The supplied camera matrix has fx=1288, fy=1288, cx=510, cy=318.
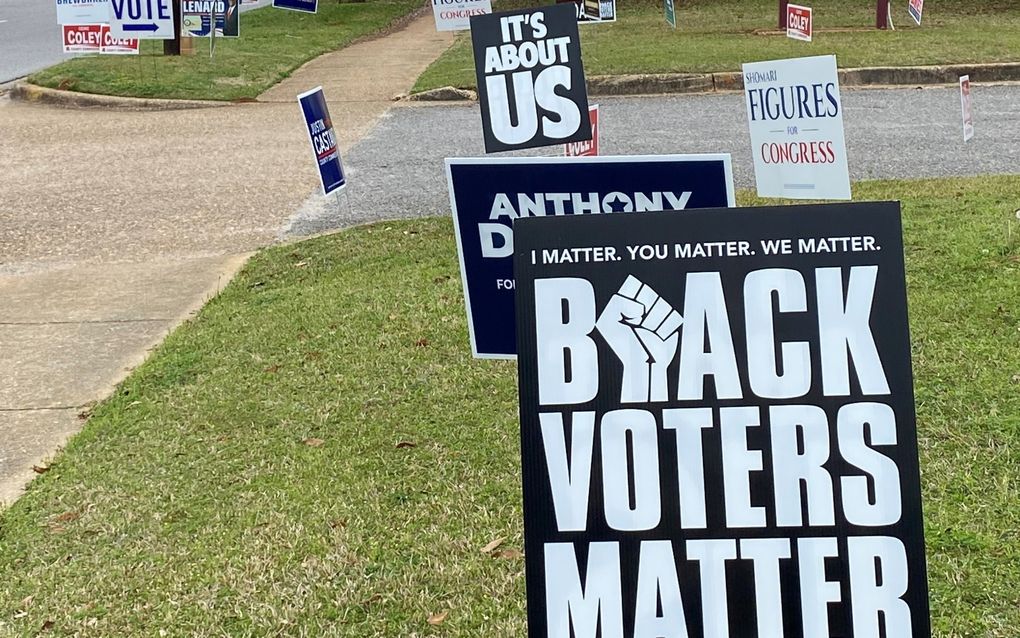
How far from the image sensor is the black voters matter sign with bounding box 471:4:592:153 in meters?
5.92

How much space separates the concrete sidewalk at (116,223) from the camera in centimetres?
620

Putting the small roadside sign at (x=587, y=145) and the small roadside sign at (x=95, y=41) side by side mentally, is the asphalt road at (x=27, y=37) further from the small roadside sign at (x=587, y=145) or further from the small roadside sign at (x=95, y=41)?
the small roadside sign at (x=587, y=145)

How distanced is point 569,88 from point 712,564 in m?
3.82

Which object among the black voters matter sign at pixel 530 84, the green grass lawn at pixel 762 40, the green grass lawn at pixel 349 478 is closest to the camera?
the green grass lawn at pixel 349 478

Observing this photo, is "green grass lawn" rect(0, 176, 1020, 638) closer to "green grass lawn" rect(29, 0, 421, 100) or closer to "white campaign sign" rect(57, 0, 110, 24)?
"white campaign sign" rect(57, 0, 110, 24)

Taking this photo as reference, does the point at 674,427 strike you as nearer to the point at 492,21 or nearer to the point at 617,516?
the point at 617,516

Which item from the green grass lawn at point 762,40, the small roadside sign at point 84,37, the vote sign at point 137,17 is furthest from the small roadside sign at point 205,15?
the vote sign at point 137,17

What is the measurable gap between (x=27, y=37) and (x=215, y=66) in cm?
911

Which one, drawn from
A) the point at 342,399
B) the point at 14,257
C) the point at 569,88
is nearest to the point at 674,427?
the point at 342,399

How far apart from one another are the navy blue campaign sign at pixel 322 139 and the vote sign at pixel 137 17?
6054 mm

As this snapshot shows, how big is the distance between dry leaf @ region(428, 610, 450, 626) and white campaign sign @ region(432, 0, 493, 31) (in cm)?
1041

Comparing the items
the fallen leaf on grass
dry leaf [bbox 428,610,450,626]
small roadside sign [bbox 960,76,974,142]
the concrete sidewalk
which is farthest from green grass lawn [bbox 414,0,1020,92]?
dry leaf [bbox 428,610,450,626]

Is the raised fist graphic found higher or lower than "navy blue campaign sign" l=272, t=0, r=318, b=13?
lower

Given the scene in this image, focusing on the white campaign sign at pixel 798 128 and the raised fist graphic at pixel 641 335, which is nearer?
the raised fist graphic at pixel 641 335
